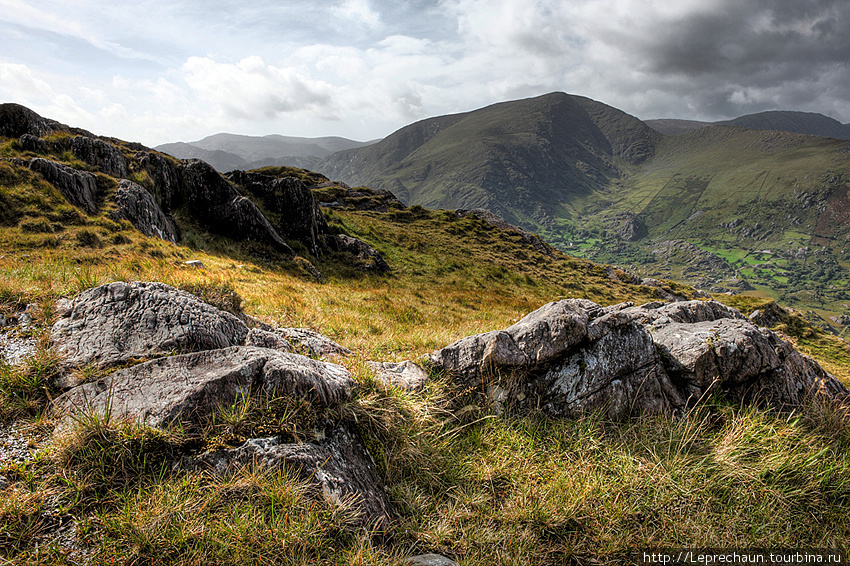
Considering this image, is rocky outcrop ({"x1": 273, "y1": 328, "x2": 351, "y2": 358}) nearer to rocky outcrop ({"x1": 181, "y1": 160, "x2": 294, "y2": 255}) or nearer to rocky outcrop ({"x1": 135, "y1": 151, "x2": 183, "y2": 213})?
rocky outcrop ({"x1": 181, "y1": 160, "x2": 294, "y2": 255})

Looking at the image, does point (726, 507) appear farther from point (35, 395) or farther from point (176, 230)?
point (176, 230)

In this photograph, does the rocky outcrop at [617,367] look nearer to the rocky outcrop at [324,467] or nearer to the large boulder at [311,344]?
the large boulder at [311,344]

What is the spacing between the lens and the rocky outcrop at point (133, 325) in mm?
4844

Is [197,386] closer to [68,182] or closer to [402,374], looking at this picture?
[402,374]

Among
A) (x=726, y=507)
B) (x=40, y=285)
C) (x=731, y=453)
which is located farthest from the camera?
(x=40, y=285)

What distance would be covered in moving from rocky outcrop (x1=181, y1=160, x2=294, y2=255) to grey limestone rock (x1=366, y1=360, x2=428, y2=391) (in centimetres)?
2107

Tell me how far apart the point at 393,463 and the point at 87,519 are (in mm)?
3101

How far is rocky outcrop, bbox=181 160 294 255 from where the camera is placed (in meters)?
24.8

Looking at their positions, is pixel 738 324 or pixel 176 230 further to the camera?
pixel 176 230

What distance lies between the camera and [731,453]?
5152mm

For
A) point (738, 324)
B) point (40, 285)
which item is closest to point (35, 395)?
point (40, 285)

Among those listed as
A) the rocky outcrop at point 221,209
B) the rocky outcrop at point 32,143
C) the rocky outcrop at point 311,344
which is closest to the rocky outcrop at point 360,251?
the rocky outcrop at point 221,209

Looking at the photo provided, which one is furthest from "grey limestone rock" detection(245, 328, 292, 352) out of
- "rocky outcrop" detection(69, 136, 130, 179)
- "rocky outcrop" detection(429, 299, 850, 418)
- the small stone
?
"rocky outcrop" detection(69, 136, 130, 179)

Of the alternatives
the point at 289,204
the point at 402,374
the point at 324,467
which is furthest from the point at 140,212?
the point at 324,467
